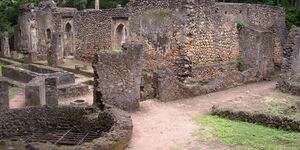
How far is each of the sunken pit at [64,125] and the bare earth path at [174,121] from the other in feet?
1.91

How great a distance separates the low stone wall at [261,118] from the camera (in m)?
9.89

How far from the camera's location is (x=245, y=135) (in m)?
9.31

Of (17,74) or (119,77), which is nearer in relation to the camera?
(119,77)

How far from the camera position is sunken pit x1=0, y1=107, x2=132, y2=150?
29.0ft

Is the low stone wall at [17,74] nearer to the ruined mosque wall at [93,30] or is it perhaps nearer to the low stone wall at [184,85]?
the low stone wall at [184,85]

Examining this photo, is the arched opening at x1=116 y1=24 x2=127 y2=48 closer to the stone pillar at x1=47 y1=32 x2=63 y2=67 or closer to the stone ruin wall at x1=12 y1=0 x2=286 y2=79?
the stone pillar at x1=47 y1=32 x2=63 y2=67

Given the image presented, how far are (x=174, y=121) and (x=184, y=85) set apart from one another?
3389mm

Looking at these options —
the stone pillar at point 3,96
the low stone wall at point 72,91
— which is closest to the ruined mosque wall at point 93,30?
the low stone wall at point 72,91

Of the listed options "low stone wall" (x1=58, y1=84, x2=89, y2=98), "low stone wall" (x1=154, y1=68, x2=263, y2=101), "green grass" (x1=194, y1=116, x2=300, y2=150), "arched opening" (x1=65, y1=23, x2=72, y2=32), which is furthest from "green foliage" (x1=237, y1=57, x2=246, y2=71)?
"arched opening" (x1=65, y1=23, x2=72, y2=32)

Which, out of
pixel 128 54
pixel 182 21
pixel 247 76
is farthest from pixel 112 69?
pixel 247 76

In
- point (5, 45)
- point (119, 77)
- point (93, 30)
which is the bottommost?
point (119, 77)

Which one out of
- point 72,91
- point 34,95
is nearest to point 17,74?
point 72,91

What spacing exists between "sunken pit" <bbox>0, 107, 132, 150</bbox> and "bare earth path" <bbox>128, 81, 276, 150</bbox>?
1.91 ft

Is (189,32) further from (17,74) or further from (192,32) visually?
(17,74)
